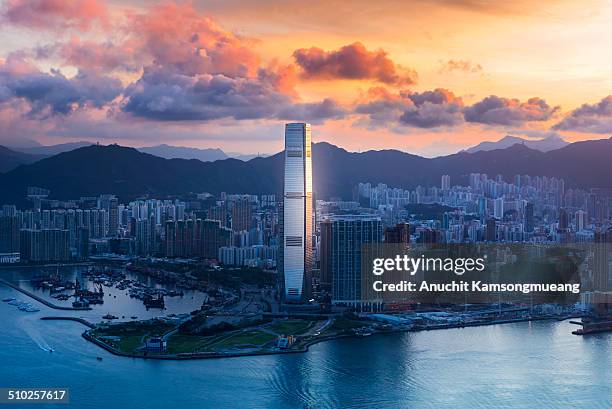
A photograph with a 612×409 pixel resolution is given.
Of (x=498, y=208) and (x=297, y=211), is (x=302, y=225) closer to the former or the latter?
(x=297, y=211)

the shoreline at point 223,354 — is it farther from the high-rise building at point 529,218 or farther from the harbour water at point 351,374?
the high-rise building at point 529,218

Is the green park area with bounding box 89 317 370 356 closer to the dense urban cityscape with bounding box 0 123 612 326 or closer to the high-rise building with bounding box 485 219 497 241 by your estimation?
the dense urban cityscape with bounding box 0 123 612 326

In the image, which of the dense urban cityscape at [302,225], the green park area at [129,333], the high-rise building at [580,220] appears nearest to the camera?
the green park area at [129,333]

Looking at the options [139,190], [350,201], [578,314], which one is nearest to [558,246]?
[578,314]

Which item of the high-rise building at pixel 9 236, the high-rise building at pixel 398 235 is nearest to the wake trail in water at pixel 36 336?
the high-rise building at pixel 398 235

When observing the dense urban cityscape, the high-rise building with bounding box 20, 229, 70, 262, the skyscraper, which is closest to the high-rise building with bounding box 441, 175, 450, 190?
the dense urban cityscape

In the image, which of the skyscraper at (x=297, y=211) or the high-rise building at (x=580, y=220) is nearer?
the skyscraper at (x=297, y=211)

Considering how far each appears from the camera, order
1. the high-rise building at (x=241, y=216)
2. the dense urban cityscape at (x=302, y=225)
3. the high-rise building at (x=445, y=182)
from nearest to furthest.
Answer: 1. the dense urban cityscape at (x=302, y=225)
2. the high-rise building at (x=241, y=216)
3. the high-rise building at (x=445, y=182)
